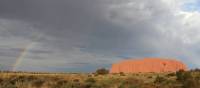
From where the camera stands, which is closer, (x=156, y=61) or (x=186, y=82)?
(x=186, y=82)

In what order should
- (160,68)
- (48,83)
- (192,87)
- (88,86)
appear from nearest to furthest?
1. (192,87)
2. (88,86)
3. (48,83)
4. (160,68)

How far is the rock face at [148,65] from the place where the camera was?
5696 inches

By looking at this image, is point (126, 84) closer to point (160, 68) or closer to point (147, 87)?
point (147, 87)

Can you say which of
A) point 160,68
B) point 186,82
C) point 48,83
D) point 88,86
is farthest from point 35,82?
point 160,68

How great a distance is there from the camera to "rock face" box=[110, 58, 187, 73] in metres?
145

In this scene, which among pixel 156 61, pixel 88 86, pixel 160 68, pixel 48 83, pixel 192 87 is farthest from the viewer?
pixel 156 61

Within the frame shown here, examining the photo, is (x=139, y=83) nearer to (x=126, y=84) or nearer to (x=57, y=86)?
(x=126, y=84)

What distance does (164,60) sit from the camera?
157m

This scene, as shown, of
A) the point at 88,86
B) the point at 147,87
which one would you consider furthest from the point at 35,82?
the point at 147,87

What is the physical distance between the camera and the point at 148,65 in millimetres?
158250

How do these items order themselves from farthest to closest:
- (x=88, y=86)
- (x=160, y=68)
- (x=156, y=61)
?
(x=156, y=61) < (x=160, y=68) < (x=88, y=86)

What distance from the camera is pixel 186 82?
4672 centimetres

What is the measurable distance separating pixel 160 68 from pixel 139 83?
9781cm

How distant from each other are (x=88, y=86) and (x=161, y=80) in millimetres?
9512
